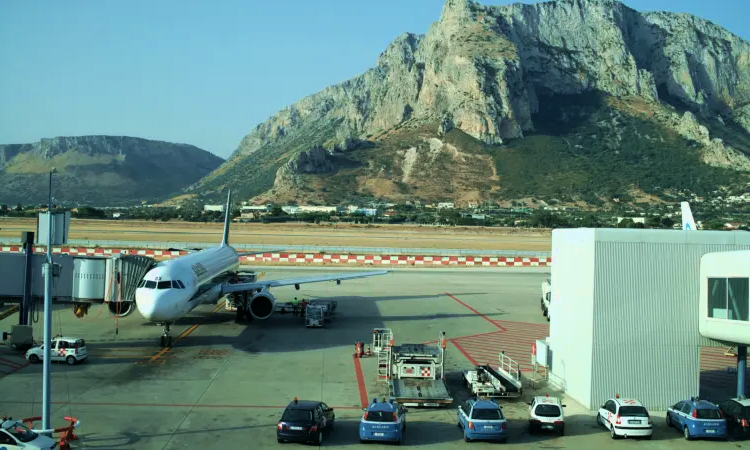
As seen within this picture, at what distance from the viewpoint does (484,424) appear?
21.1 m

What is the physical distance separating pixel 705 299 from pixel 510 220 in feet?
408

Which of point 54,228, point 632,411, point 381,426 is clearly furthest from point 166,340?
point 632,411

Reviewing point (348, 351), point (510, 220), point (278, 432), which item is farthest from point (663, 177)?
point (278, 432)

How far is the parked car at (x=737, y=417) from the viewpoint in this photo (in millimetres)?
21984

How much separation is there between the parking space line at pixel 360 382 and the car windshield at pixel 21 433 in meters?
11.1

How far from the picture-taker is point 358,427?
22.6 meters

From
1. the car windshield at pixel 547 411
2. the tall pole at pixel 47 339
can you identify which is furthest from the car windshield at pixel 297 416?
the car windshield at pixel 547 411

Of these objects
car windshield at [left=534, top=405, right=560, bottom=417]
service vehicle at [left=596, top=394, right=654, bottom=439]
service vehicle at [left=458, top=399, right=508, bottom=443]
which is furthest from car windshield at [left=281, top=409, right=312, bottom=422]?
service vehicle at [left=596, top=394, right=654, bottom=439]

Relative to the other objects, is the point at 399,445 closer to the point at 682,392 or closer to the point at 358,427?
the point at 358,427

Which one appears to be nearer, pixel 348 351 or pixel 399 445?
pixel 399 445

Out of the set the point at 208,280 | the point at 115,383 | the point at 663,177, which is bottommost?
the point at 115,383

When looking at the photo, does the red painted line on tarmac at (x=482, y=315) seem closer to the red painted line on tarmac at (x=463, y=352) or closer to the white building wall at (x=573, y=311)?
the red painted line on tarmac at (x=463, y=352)

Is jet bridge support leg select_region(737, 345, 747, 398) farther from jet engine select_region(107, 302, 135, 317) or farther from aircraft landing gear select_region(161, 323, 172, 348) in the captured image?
jet engine select_region(107, 302, 135, 317)

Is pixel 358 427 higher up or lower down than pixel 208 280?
lower down
